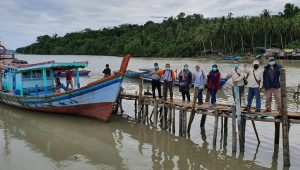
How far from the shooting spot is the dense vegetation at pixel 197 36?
265 feet

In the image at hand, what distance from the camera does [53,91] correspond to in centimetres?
1970

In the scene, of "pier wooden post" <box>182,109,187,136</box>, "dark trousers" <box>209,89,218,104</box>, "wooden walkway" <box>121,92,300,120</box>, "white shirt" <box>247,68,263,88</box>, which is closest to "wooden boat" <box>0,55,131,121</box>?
"wooden walkway" <box>121,92,300,120</box>

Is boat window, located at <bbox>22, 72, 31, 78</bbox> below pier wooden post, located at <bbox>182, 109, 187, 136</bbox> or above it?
above

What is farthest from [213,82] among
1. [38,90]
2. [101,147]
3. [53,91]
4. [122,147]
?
[38,90]

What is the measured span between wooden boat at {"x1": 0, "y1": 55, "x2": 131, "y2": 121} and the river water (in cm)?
65

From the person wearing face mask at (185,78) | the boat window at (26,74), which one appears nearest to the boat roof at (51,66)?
the boat window at (26,74)

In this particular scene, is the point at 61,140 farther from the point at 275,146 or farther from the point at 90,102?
the point at 275,146

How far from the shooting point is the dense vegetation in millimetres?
80812

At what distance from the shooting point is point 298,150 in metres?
12.5

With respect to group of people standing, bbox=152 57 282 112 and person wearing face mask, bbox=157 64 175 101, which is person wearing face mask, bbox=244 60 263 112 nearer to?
group of people standing, bbox=152 57 282 112

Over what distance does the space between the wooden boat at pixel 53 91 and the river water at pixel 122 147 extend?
2.13 feet

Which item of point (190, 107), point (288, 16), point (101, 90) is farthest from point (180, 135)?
point (288, 16)

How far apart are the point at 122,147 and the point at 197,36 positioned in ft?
261

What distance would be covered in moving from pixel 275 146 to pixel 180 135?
11.6 feet
